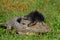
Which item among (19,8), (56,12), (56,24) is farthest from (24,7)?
(56,24)

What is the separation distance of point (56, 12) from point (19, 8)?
1.64 metres

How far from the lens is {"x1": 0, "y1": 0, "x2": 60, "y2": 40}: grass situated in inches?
371

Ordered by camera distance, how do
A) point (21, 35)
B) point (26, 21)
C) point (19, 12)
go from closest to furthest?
1. point (21, 35)
2. point (26, 21)
3. point (19, 12)

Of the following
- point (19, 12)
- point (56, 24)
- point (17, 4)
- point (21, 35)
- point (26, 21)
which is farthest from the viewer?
point (17, 4)

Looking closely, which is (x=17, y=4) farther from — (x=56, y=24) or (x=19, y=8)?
(x=56, y=24)

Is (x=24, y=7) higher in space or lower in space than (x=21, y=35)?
higher

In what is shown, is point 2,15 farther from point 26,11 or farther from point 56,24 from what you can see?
point 56,24

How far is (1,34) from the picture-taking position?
948 centimetres

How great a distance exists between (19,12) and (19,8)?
1.56ft

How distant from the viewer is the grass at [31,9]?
9.41 metres

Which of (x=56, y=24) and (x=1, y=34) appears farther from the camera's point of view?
(x=56, y=24)

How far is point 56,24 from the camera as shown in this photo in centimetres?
1080

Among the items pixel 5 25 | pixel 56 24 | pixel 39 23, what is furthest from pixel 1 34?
pixel 56 24

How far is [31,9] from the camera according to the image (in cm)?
1241
